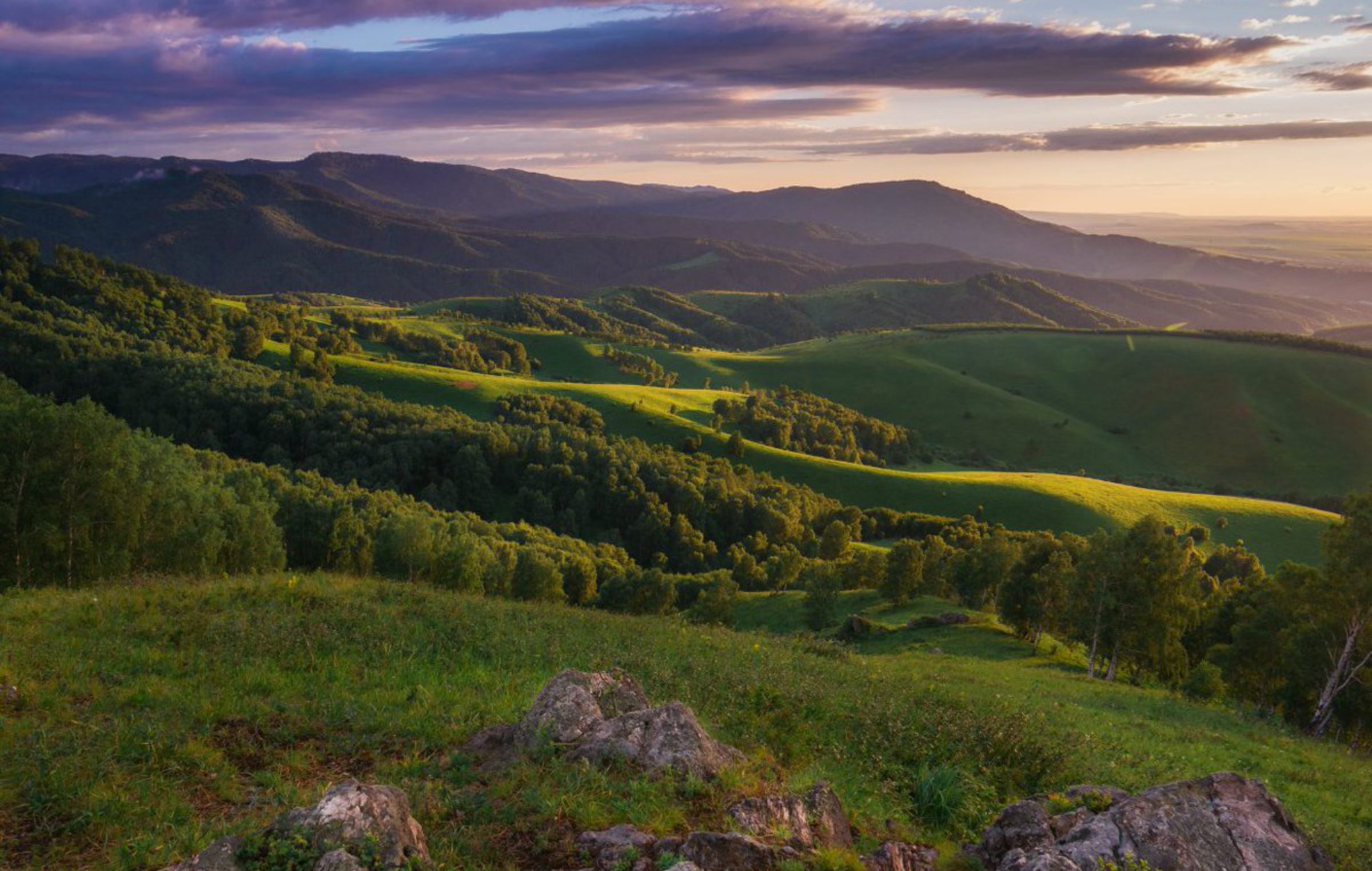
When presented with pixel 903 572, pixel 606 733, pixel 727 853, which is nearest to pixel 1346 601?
pixel 903 572

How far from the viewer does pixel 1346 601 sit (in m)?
34.2

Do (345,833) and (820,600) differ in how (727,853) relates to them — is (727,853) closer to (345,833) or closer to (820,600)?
(345,833)

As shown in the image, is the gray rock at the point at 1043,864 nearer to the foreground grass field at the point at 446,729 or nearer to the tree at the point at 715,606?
the foreground grass field at the point at 446,729

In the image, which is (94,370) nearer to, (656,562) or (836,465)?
(656,562)

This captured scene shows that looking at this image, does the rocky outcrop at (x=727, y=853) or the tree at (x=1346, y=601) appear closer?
the rocky outcrop at (x=727, y=853)

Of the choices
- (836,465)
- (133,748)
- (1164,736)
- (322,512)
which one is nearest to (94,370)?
(322,512)

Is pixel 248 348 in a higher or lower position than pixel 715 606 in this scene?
higher

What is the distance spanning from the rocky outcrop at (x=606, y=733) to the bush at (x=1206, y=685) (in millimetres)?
37018

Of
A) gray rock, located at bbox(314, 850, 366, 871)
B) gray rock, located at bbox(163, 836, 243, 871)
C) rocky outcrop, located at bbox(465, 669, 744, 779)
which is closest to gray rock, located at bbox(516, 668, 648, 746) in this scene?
rocky outcrop, located at bbox(465, 669, 744, 779)

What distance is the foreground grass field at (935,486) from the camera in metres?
126

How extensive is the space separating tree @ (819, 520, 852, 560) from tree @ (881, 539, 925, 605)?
3577 cm

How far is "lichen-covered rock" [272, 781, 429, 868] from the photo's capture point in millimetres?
9336

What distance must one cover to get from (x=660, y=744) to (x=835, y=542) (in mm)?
96568

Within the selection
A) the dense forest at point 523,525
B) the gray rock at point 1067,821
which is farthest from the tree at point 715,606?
the gray rock at point 1067,821
